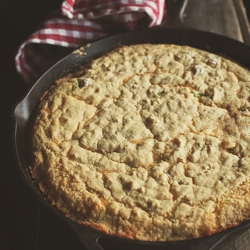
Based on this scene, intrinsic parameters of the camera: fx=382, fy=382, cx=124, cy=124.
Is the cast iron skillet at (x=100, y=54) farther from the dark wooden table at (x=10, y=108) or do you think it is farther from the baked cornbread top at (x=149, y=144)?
the dark wooden table at (x=10, y=108)

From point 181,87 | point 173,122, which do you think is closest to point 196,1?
point 181,87

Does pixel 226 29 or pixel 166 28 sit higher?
pixel 166 28

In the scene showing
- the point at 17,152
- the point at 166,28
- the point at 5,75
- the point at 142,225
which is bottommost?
the point at 5,75

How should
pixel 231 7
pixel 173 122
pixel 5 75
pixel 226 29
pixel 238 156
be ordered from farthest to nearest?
pixel 5 75 → pixel 231 7 → pixel 226 29 → pixel 173 122 → pixel 238 156

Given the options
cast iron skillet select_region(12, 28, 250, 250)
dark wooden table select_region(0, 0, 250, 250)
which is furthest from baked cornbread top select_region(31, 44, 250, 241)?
dark wooden table select_region(0, 0, 250, 250)

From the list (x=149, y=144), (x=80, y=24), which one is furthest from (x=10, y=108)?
(x=149, y=144)

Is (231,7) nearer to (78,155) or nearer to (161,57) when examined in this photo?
(161,57)

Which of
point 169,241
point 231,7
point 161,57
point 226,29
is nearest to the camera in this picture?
point 169,241
